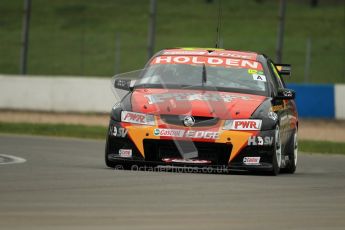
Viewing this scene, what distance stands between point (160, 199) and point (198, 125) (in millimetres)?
2786

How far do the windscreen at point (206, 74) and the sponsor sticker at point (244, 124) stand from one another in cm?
86

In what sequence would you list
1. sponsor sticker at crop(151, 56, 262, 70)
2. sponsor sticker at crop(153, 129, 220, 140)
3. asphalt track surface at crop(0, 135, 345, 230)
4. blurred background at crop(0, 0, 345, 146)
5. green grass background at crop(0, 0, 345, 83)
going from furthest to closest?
1. green grass background at crop(0, 0, 345, 83)
2. blurred background at crop(0, 0, 345, 146)
3. sponsor sticker at crop(151, 56, 262, 70)
4. sponsor sticker at crop(153, 129, 220, 140)
5. asphalt track surface at crop(0, 135, 345, 230)

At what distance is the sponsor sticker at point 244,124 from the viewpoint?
39.4 ft

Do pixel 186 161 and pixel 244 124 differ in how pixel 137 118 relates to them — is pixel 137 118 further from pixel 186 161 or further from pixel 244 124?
pixel 244 124

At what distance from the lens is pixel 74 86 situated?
28594 mm

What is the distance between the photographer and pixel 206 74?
13.2 metres

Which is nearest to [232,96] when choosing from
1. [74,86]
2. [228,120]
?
[228,120]

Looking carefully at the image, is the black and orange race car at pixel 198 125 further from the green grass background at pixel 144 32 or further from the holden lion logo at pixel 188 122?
the green grass background at pixel 144 32

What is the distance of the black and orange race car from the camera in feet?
39.3

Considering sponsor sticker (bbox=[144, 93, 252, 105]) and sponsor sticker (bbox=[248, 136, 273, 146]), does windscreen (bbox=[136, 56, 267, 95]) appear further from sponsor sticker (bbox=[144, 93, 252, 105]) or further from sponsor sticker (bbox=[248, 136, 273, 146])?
sponsor sticker (bbox=[248, 136, 273, 146])

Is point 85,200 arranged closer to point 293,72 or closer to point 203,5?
point 293,72

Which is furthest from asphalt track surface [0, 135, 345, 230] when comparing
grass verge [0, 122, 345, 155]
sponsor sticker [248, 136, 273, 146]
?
grass verge [0, 122, 345, 155]

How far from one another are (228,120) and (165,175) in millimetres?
983

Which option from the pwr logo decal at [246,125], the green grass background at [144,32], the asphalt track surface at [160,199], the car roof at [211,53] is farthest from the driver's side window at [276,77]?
the green grass background at [144,32]
